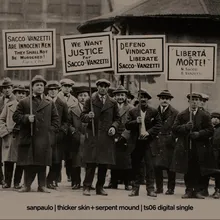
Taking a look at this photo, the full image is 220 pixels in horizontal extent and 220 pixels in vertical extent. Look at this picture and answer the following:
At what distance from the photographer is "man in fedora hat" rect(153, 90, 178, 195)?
8.94m

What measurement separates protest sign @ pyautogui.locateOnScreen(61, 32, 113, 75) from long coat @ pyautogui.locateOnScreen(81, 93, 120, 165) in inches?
16.2

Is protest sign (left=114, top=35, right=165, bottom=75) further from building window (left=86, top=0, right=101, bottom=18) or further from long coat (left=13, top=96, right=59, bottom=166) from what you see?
building window (left=86, top=0, right=101, bottom=18)

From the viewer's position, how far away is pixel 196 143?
843cm

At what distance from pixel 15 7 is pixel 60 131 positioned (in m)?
2.76

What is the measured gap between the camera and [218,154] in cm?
877

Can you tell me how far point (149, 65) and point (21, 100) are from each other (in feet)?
5.30

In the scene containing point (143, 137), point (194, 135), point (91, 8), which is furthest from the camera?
point (91, 8)

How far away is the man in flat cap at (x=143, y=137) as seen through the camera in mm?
8227

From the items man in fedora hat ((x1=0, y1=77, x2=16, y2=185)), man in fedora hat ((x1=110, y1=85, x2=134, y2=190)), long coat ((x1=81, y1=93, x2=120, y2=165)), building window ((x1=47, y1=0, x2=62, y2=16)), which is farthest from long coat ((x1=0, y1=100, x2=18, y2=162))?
building window ((x1=47, y1=0, x2=62, y2=16))

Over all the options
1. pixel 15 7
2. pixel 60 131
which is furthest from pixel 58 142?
pixel 15 7

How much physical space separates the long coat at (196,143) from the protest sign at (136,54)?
75 cm

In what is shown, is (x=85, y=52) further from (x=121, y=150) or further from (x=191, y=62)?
(x=121, y=150)

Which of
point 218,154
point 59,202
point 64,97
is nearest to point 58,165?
point 64,97

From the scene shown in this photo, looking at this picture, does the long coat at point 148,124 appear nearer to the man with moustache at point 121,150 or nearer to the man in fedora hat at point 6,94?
the man with moustache at point 121,150
